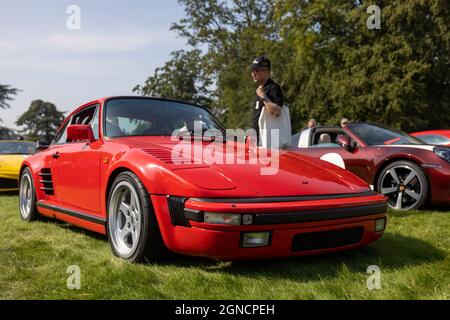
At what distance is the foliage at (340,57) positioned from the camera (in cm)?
2062

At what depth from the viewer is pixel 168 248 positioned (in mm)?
2945

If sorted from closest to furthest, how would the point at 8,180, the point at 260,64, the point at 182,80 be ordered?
the point at 260,64 < the point at 8,180 < the point at 182,80

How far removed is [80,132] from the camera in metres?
3.97

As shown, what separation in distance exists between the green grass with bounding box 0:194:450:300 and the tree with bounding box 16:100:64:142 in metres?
77.0

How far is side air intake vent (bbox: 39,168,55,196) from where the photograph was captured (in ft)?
15.3

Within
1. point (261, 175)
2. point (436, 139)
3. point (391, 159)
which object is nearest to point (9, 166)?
point (391, 159)

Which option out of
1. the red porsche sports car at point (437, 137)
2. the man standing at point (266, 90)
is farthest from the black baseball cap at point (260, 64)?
the red porsche sports car at point (437, 137)

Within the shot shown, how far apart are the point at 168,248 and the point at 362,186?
1458 mm

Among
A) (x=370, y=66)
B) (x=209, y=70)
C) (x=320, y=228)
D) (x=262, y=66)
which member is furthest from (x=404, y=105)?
(x=320, y=228)

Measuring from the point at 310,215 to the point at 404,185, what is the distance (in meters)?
3.15

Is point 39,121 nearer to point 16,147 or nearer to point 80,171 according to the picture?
point 16,147

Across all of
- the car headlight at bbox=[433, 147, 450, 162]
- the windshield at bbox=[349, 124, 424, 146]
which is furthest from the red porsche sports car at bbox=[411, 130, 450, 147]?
the car headlight at bbox=[433, 147, 450, 162]

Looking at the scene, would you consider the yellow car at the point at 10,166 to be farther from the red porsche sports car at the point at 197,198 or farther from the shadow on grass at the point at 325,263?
the shadow on grass at the point at 325,263
